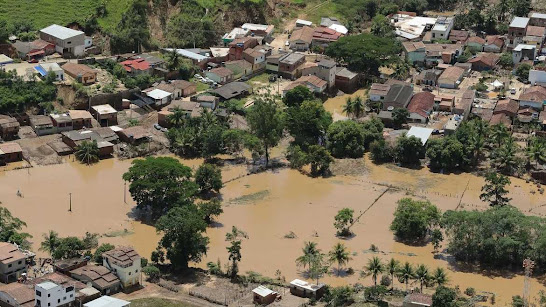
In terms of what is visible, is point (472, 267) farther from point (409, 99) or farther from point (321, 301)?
point (409, 99)

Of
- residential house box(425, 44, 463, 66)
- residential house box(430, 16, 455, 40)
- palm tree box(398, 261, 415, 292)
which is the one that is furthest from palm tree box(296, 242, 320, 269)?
residential house box(430, 16, 455, 40)

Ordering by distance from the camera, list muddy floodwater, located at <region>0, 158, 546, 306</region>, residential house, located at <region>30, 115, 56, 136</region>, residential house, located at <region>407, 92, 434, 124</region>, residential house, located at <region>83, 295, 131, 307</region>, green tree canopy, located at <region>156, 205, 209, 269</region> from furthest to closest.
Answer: residential house, located at <region>407, 92, 434, 124</region>
residential house, located at <region>30, 115, 56, 136</region>
muddy floodwater, located at <region>0, 158, 546, 306</region>
green tree canopy, located at <region>156, 205, 209, 269</region>
residential house, located at <region>83, 295, 131, 307</region>

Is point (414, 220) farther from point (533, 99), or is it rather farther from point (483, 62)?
point (483, 62)

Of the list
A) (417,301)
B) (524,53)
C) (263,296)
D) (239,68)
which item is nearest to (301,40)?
(239,68)

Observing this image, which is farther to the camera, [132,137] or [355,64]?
[355,64]

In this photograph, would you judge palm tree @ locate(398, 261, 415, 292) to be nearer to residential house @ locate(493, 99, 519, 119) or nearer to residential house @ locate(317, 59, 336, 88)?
residential house @ locate(493, 99, 519, 119)

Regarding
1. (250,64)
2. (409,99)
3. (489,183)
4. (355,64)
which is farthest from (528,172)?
(250,64)
